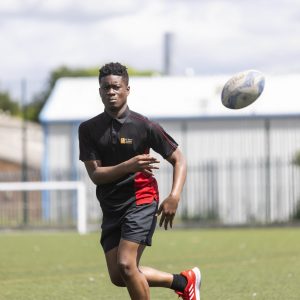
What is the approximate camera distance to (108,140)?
838 cm

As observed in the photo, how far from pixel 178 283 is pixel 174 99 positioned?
25.9m

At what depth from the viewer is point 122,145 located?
27.5ft

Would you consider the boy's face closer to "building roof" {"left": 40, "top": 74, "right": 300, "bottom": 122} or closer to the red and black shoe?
the red and black shoe

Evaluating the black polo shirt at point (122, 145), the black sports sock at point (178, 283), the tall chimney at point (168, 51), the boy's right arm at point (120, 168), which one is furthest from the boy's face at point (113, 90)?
the tall chimney at point (168, 51)

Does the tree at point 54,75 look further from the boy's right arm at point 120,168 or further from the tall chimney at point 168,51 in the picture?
the boy's right arm at point 120,168

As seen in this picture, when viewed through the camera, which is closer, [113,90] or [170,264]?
[113,90]

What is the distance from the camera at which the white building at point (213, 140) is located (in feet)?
101

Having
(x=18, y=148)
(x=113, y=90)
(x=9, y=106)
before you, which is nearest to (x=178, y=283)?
(x=113, y=90)

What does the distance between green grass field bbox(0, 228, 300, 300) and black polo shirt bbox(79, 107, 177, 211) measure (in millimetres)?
2549

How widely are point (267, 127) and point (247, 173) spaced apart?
2413mm

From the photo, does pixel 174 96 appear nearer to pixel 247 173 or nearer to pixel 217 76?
pixel 217 76

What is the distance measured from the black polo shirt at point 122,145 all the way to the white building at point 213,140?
2180cm

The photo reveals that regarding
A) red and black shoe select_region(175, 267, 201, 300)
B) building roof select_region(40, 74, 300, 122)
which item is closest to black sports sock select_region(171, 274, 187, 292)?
red and black shoe select_region(175, 267, 201, 300)

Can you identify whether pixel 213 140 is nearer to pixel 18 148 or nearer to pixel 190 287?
pixel 18 148
